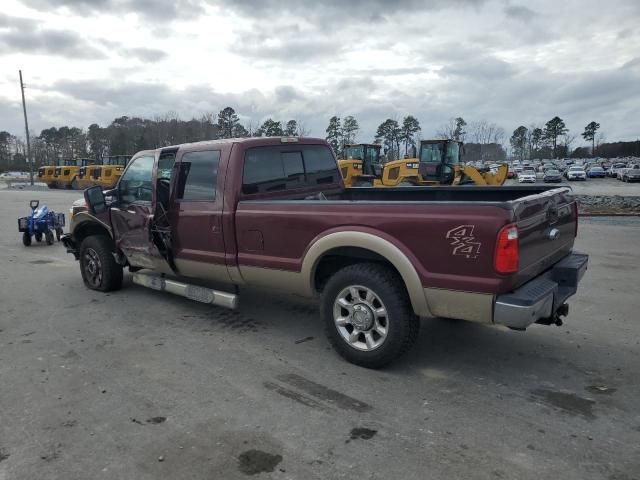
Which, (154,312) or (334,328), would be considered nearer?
(334,328)

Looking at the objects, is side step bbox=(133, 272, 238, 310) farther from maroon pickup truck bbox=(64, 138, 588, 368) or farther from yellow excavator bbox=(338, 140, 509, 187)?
yellow excavator bbox=(338, 140, 509, 187)

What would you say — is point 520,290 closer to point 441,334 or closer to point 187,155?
point 441,334

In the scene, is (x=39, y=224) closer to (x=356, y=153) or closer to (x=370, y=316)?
(x=370, y=316)

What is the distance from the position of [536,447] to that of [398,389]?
3.63 feet

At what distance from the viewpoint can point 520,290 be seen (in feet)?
12.2

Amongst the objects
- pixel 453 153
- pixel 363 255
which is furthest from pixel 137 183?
pixel 453 153

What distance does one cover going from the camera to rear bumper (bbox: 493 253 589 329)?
11.5 feet

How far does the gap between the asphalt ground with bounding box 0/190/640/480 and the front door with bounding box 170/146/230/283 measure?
2.23 ft

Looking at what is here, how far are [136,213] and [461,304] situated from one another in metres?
4.05

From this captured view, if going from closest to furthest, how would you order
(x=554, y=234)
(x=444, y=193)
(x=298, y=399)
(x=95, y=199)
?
1. (x=298, y=399)
2. (x=554, y=234)
3. (x=444, y=193)
4. (x=95, y=199)

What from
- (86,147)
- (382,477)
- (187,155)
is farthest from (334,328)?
(86,147)

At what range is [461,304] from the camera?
3.73m

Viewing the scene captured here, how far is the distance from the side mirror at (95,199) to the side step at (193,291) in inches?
39.3

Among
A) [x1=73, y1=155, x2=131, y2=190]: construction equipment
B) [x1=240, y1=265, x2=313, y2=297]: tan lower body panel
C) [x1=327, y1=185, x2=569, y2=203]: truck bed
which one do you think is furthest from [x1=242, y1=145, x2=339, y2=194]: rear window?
[x1=73, y1=155, x2=131, y2=190]: construction equipment
